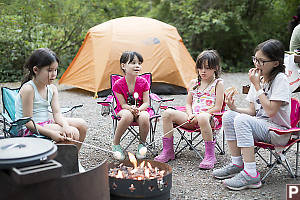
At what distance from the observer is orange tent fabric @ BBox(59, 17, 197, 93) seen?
21.0ft

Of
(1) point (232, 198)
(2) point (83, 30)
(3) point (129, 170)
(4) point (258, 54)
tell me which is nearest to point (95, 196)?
(3) point (129, 170)

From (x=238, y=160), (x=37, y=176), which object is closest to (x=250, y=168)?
(x=238, y=160)

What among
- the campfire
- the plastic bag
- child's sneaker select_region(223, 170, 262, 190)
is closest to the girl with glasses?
child's sneaker select_region(223, 170, 262, 190)

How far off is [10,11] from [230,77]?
517 cm

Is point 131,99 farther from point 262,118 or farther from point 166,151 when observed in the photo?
point 262,118

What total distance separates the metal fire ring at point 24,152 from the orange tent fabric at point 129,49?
14.3 feet

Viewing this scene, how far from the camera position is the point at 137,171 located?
8.39 feet

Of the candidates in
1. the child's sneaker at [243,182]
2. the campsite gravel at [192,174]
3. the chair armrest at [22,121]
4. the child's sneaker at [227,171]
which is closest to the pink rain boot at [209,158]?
the campsite gravel at [192,174]

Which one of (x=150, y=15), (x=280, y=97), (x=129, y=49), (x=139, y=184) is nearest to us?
(x=139, y=184)

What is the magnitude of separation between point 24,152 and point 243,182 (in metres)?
1.61

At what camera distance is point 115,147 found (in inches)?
134

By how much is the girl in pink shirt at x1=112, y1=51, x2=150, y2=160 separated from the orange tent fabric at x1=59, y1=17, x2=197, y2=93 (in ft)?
9.09

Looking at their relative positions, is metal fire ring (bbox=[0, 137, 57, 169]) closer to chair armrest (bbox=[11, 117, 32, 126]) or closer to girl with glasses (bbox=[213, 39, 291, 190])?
chair armrest (bbox=[11, 117, 32, 126])

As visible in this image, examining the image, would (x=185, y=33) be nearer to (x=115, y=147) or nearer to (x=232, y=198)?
(x=115, y=147)
